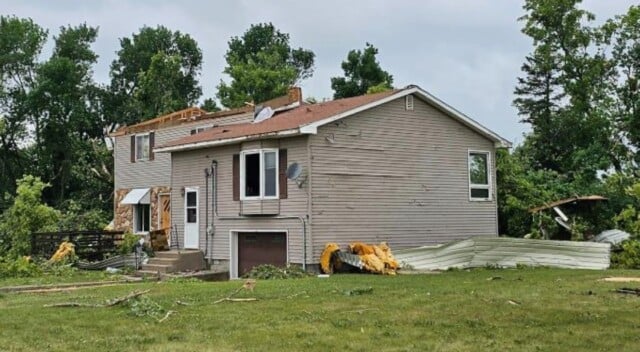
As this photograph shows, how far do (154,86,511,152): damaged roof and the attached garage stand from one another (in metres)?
2.68

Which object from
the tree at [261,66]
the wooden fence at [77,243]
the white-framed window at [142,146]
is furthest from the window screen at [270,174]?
the tree at [261,66]

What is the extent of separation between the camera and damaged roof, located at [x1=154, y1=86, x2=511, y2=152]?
17344 millimetres

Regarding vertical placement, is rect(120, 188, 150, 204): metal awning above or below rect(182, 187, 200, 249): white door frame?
above

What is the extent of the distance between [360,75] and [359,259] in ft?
90.5

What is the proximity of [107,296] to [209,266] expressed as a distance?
813 cm

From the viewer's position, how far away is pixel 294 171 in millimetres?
17125

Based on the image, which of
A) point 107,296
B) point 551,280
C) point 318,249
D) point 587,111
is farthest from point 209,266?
point 587,111

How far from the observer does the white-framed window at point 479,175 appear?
68.6 feet

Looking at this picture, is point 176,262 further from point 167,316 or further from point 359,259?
point 167,316

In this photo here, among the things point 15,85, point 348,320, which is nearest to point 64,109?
point 15,85

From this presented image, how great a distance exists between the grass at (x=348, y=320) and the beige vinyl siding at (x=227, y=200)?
505 cm

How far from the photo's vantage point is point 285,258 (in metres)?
17.8

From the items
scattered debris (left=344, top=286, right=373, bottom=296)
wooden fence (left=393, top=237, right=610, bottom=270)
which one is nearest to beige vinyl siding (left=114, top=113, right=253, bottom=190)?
wooden fence (left=393, top=237, right=610, bottom=270)

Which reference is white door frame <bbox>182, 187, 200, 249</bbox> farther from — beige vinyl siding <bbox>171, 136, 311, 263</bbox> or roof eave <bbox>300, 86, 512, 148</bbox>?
roof eave <bbox>300, 86, 512, 148</bbox>
